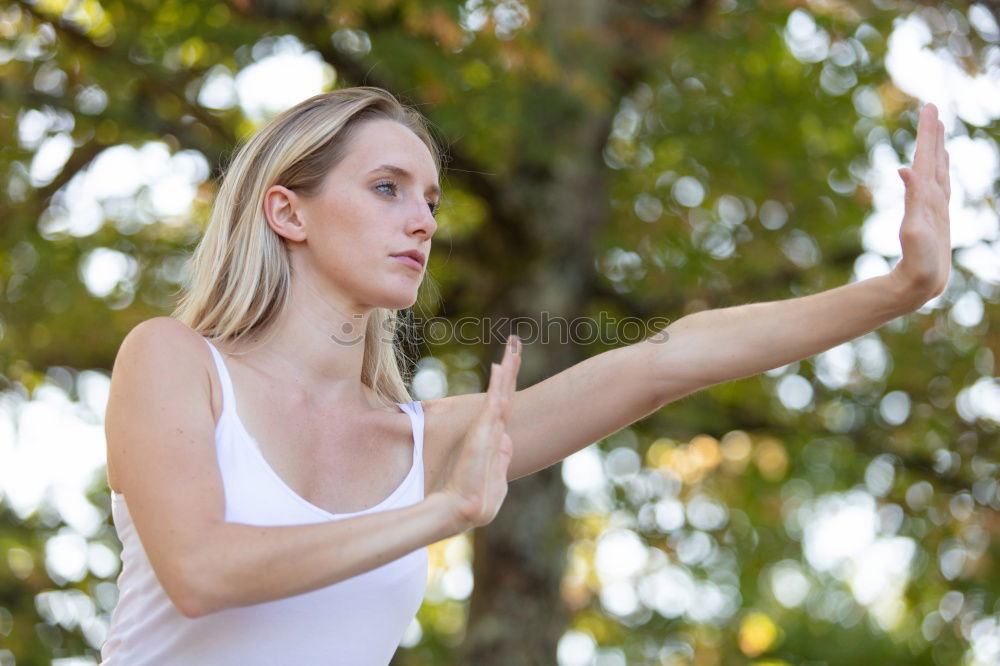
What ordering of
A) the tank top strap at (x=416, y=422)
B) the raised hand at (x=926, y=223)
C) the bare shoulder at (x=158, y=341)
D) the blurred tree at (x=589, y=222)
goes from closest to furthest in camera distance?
the bare shoulder at (x=158, y=341) → the raised hand at (x=926, y=223) → the tank top strap at (x=416, y=422) → the blurred tree at (x=589, y=222)

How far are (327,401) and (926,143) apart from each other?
4.63 ft

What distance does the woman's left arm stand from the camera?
2443 mm

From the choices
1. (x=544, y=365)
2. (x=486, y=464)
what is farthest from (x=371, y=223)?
(x=544, y=365)

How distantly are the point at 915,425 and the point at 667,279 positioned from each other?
1.75 m

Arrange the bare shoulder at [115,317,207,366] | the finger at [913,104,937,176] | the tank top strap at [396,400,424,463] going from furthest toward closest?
the tank top strap at [396,400,424,463] → the finger at [913,104,937,176] → the bare shoulder at [115,317,207,366]

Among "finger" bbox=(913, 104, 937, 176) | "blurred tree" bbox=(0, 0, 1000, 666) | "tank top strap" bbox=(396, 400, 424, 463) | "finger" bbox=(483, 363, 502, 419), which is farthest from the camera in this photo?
"blurred tree" bbox=(0, 0, 1000, 666)

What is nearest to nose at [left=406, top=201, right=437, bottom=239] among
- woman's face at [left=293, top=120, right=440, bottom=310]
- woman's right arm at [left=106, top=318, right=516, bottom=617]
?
woman's face at [left=293, top=120, right=440, bottom=310]

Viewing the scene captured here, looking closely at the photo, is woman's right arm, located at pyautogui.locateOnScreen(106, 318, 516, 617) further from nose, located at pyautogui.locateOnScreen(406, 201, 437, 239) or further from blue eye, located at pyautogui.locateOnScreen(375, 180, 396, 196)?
blue eye, located at pyautogui.locateOnScreen(375, 180, 396, 196)

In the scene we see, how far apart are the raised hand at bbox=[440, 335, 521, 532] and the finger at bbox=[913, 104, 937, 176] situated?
1.01 m

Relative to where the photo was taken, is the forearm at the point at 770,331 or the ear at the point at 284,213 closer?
the forearm at the point at 770,331

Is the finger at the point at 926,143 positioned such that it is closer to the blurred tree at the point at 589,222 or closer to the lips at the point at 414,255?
the lips at the point at 414,255

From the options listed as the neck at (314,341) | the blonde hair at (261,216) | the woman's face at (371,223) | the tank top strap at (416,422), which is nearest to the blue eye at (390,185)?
the woman's face at (371,223)

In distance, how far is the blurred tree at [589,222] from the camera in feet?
19.2

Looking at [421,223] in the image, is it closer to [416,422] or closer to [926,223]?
[416,422]
